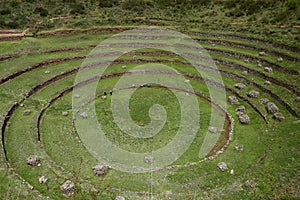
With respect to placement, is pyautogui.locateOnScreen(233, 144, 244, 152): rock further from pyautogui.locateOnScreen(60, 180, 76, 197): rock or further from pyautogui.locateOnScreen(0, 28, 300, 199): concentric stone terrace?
pyautogui.locateOnScreen(60, 180, 76, 197): rock

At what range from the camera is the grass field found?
2598 cm

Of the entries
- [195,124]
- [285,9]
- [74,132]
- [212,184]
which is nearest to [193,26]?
[285,9]

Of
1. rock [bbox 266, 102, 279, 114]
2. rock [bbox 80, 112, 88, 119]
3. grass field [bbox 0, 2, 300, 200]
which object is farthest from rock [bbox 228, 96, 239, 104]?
rock [bbox 80, 112, 88, 119]

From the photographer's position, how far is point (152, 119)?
35.6 m

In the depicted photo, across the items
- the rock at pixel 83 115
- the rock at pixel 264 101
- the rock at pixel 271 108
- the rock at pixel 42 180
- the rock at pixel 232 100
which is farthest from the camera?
the rock at pixel 232 100

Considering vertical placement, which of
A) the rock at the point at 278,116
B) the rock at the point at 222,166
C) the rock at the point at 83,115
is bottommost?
the rock at the point at 222,166

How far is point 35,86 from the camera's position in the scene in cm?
3938

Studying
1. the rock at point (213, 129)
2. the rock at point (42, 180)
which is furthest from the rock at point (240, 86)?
the rock at point (42, 180)

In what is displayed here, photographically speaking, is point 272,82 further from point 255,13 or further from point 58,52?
point 58,52

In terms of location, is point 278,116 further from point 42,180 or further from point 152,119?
point 42,180

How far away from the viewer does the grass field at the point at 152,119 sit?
2598 cm

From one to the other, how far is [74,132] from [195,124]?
40.8 ft

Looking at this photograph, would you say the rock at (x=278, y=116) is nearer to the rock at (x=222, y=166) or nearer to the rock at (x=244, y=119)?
the rock at (x=244, y=119)

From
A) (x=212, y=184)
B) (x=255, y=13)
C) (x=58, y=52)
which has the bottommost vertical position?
(x=212, y=184)
